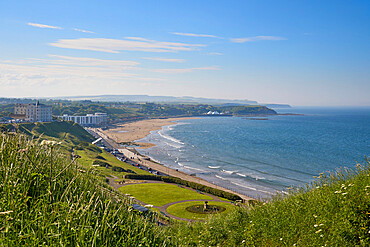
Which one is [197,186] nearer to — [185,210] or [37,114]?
[185,210]

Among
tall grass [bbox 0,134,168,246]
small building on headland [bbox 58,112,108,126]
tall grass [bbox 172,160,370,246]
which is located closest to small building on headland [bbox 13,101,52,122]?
small building on headland [bbox 58,112,108,126]

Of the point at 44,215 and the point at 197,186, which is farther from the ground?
the point at 44,215

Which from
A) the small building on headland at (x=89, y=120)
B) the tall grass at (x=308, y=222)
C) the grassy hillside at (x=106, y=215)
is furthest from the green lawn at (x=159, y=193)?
the small building on headland at (x=89, y=120)

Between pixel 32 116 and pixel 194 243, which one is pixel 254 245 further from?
pixel 32 116

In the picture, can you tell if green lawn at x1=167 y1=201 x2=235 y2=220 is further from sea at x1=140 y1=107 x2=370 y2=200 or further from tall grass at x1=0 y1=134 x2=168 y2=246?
tall grass at x1=0 y1=134 x2=168 y2=246

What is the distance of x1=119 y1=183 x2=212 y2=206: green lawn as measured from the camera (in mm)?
40281

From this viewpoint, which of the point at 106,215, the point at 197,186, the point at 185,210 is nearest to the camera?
the point at 106,215

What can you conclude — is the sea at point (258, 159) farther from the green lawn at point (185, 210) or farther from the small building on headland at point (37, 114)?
the small building on headland at point (37, 114)

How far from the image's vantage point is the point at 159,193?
43500 mm

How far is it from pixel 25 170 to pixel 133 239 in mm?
4022

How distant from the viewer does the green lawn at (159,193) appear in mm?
40281

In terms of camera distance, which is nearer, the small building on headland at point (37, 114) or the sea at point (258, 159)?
the sea at point (258, 159)

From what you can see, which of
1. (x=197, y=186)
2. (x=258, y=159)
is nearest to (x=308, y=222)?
(x=197, y=186)

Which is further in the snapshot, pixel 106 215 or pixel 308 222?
pixel 308 222
